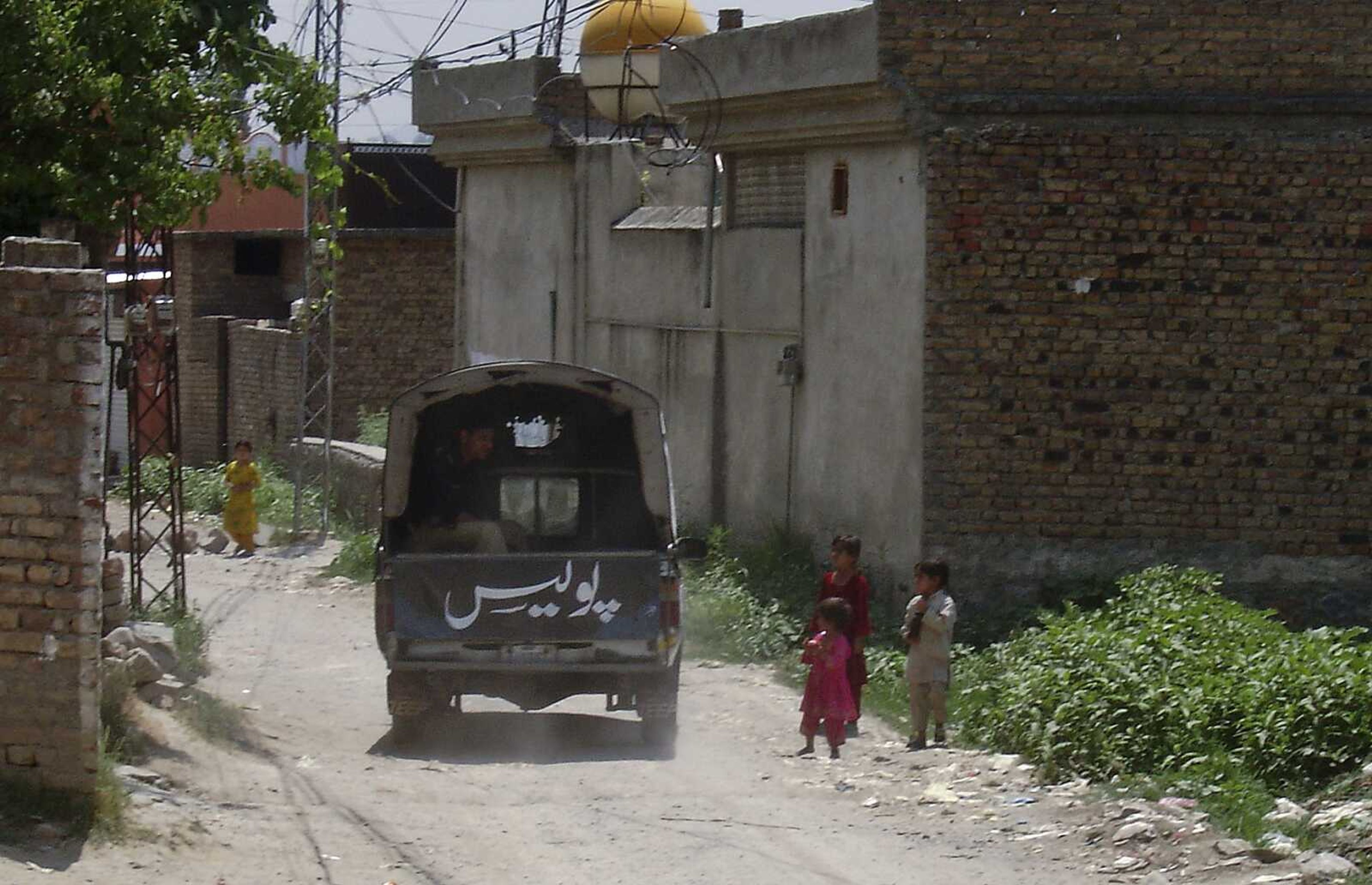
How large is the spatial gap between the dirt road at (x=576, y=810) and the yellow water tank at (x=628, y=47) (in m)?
8.85

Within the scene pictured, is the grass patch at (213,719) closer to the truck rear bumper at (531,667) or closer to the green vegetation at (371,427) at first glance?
the truck rear bumper at (531,667)

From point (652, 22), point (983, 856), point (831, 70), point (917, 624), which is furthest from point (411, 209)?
point (983, 856)

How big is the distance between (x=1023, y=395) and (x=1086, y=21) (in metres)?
2.72

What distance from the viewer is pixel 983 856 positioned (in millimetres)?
8094

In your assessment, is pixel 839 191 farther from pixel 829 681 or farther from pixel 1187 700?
pixel 1187 700

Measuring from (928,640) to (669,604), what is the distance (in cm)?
149

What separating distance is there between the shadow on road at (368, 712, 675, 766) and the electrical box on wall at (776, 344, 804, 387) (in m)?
4.29

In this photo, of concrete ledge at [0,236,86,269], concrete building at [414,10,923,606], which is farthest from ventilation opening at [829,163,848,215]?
concrete ledge at [0,236,86,269]

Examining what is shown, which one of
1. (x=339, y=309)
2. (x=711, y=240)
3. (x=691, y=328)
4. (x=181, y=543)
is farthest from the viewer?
(x=339, y=309)

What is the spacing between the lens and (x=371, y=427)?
83.4 ft

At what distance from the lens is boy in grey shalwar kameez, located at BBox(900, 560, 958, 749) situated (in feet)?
34.1

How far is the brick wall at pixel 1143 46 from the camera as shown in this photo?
42.7 ft

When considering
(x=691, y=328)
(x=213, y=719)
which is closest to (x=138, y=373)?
(x=213, y=719)

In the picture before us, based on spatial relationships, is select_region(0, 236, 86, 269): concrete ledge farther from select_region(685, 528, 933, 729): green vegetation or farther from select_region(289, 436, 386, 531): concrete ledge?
select_region(289, 436, 386, 531): concrete ledge
